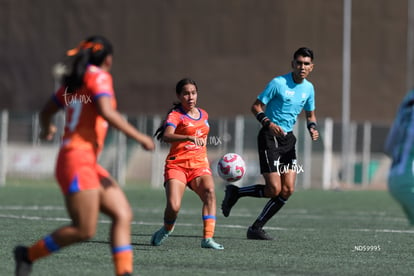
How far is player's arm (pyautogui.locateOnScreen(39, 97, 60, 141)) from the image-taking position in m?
8.36

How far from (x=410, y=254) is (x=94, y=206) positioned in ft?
16.6

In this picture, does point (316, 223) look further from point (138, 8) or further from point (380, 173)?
point (138, 8)

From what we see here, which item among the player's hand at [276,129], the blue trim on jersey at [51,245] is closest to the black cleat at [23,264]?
the blue trim on jersey at [51,245]

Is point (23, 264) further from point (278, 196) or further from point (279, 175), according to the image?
point (278, 196)

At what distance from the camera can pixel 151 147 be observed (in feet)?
24.8

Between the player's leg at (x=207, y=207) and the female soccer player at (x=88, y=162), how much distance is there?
4.07 meters

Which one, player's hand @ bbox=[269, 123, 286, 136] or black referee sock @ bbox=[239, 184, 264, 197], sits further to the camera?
black referee sock @ bbox=[239, 184, 264, 197]

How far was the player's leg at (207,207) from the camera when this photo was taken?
11969 mm

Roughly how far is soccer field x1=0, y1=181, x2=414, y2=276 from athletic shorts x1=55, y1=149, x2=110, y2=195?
1645 millimetres

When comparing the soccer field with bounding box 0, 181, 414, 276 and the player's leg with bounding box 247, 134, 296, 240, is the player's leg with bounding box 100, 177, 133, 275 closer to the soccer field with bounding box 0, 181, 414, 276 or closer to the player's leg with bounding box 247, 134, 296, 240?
the soccer field with bounding box 0, 181, 414, 276

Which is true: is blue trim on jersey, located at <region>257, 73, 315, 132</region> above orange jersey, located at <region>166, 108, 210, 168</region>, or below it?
above

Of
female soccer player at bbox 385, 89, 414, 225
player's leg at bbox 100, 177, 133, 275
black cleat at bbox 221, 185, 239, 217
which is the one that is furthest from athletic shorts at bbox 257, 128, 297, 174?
player's leg at bbox 100, 177, 133, 275

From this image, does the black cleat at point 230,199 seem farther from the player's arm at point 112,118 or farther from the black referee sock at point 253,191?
the player's arm at point 112,118

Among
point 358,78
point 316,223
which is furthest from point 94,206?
point 358,78
